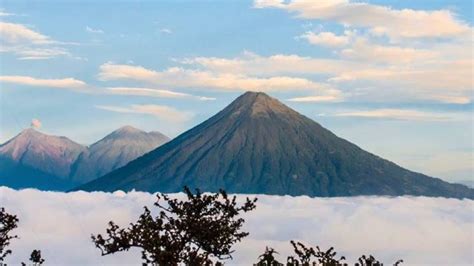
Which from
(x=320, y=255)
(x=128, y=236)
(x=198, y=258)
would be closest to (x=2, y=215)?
(x=128, y=236)

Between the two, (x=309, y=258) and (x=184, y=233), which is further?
(x=184, y=233)

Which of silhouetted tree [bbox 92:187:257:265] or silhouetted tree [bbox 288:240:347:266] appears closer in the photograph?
silhouetted tree [bbox 288:240:347:266]

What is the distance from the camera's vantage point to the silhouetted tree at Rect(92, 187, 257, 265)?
99.7ft

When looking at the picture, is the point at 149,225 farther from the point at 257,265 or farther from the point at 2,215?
the point at 2,215

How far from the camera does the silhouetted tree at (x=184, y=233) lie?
30.4 meters

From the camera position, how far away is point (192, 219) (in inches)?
1249

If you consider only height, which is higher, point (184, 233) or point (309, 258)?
point (184, 233)

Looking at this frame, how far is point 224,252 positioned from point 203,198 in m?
2.44

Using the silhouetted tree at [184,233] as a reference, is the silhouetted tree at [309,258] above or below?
below

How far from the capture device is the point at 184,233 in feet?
104

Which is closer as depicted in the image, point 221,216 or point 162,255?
point 162,255

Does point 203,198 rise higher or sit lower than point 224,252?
higher

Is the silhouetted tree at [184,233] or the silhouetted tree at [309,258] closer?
the silhouetted tree at [309,258]

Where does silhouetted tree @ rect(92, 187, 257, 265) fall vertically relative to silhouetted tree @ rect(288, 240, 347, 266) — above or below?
above
